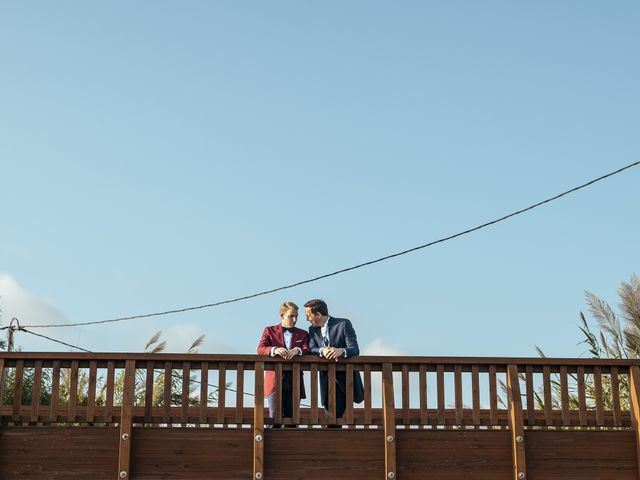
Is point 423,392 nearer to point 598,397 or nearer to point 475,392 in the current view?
point 475,392

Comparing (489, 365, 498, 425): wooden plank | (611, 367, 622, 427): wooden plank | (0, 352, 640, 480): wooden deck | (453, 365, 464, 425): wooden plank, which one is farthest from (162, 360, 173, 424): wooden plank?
(611, 367, 622, 427): wooden plank

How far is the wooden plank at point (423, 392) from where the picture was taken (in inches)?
438

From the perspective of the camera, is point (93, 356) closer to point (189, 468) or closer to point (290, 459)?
point (189, 468)

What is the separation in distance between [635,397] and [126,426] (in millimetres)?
5685

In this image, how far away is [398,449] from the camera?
11.0 meters

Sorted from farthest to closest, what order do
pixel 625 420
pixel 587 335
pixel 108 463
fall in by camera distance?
pixel 587 335, pixel 625 420, pixel 108 463

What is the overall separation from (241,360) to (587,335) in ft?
28.1

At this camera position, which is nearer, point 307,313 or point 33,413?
point 33,413

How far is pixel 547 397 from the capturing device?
11242mm

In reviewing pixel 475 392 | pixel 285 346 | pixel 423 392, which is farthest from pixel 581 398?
pixel 285 346

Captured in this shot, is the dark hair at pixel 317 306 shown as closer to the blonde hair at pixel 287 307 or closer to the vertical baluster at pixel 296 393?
the blonde hair at pixel 287 307

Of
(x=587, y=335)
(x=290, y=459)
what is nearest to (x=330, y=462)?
(x=290, y=459)

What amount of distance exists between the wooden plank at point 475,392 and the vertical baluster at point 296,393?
1917 millimetres

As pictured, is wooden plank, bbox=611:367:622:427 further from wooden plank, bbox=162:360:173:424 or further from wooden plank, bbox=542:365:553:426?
wooden plank, bbox=162:360:173:424
